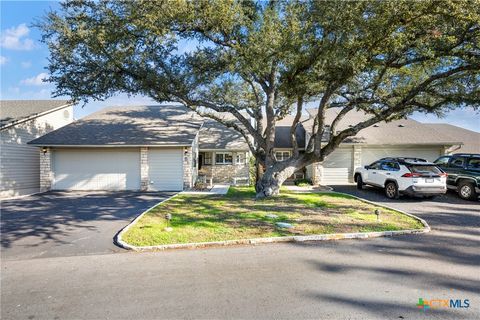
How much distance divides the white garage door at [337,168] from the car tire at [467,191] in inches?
249

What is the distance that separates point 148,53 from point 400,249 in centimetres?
1069

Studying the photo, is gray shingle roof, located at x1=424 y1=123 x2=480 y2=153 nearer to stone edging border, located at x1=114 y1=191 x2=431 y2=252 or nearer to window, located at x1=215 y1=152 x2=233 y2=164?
window, located at x1=215 y1=152 x2=233 y2=164

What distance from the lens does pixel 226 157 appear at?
18938mm

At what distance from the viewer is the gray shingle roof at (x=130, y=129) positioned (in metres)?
14.9

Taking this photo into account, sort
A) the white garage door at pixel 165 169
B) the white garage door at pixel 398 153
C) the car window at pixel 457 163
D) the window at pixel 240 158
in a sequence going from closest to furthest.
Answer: the car window at pixel 457 163 → the white garage door at pixel 165 169 → the white garage door at pixel 398 153 → the window at pixel 240 158

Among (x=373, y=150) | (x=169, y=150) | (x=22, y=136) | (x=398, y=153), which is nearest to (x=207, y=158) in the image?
(x=169, y=150)

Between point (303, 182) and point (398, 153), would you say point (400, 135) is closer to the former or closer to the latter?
point (398, 153)

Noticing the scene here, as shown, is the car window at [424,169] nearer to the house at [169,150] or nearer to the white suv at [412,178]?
the white suv at [412,178]

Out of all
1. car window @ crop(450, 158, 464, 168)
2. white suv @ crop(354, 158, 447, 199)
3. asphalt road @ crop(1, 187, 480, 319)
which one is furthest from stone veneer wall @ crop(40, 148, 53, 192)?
car window @ crop(450, 158, 464, 168)

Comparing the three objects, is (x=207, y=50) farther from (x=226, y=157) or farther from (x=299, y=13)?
(x=226, y=157)

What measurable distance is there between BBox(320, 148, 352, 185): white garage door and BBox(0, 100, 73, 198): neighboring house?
1838 cm

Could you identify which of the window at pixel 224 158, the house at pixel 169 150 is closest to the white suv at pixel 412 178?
the house at pixel 169 150

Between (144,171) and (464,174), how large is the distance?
52.4 feet

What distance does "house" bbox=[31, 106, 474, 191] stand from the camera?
15.1 meters
